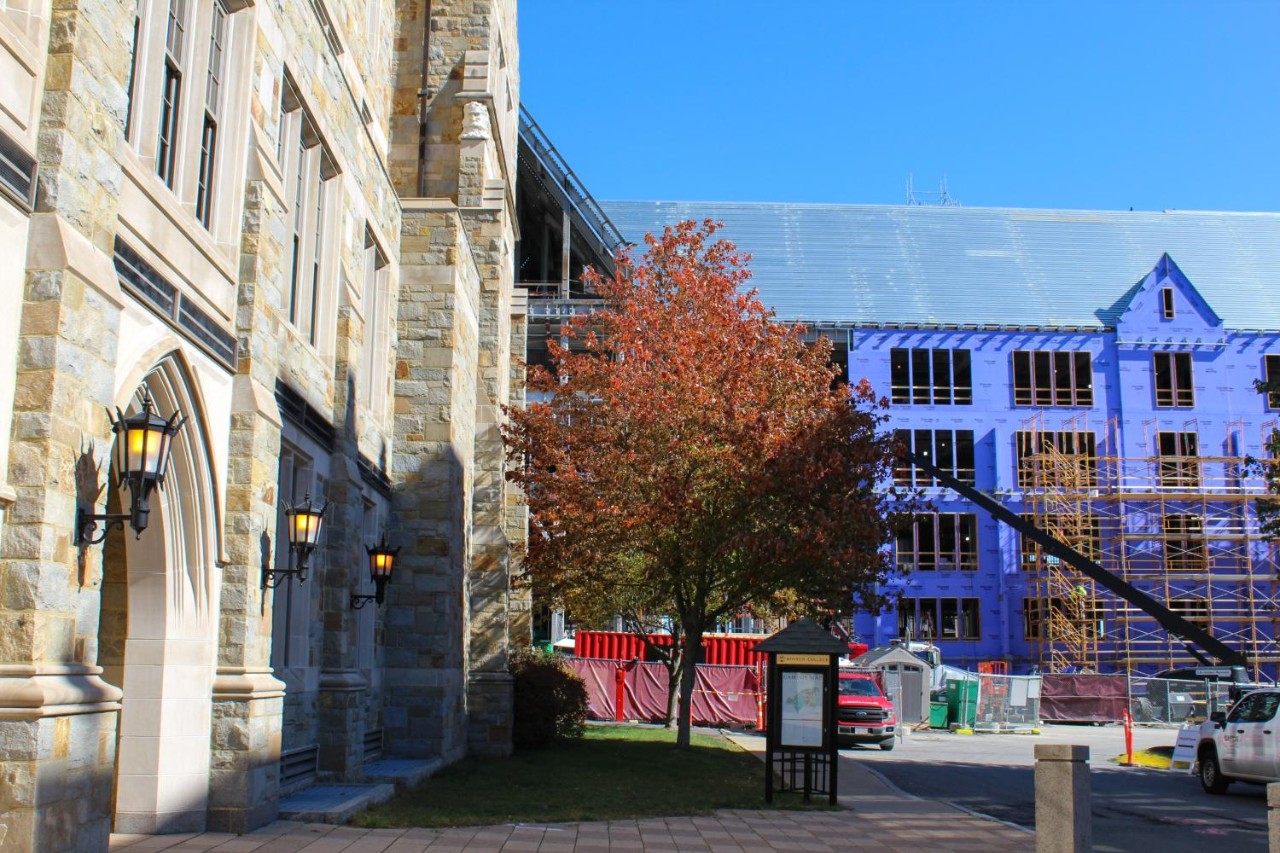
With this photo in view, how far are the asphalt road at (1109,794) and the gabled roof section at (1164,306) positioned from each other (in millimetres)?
24251

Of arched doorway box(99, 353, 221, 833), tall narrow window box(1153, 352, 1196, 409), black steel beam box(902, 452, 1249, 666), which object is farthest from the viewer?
tall narrow window box(1153, 352, 1196, 409)

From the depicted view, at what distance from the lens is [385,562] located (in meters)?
15.0

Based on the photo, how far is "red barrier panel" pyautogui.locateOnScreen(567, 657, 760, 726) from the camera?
113ft

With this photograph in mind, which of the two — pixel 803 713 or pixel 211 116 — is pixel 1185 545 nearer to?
pixel 803 713

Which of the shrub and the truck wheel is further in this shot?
the shrub

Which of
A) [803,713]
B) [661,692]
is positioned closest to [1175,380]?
[661,692]

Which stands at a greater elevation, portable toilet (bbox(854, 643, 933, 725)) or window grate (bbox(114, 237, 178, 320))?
window grate (bbox(114, 237, 178, 320))

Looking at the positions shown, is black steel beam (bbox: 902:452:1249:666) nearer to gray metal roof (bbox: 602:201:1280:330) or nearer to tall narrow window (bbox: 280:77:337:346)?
tall narrow window (bbox: 280:77:337:346)

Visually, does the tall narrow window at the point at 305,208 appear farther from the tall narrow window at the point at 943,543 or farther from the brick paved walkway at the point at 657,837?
the tall narrow window at the point at 943,543

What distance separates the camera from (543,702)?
21547 millimetres

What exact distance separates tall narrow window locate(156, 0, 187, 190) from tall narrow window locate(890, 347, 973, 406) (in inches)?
1611

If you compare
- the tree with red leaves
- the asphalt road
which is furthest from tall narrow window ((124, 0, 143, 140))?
the tree with red leaves

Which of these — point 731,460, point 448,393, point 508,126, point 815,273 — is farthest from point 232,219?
point 815,273

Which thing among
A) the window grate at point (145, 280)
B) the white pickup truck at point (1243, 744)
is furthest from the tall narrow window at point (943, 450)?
the window grate at point (145, 280)
